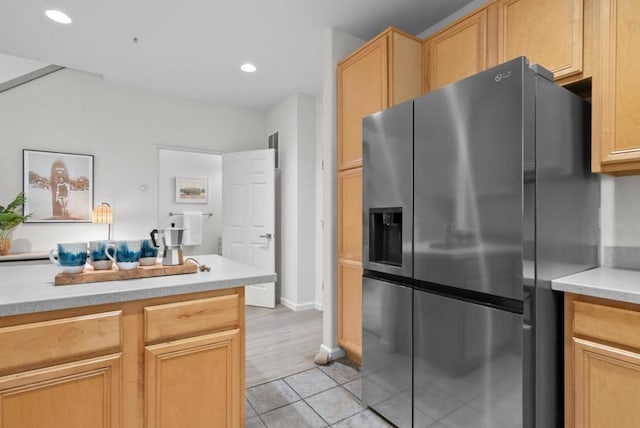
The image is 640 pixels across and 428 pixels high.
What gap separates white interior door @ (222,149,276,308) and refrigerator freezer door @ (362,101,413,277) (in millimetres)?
2371

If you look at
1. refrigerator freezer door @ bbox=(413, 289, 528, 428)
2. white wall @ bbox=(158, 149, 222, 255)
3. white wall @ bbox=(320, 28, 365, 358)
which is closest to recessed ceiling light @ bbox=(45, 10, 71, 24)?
white wall @ bbox=(320, 28, 365, 358)

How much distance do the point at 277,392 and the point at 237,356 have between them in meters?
0.93

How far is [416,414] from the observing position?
1.68 metres

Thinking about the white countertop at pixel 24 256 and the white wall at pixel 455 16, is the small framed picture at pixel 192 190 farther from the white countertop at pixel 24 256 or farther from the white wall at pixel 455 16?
the white wall at pixel 455 16

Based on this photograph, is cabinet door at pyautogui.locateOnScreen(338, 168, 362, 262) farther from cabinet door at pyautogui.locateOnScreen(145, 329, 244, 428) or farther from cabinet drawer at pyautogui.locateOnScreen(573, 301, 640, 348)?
cabinet drawer at pyautogui.locateOnScreen(573, 301, 640, 348)

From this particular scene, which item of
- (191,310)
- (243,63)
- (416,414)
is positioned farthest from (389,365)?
(243,63)

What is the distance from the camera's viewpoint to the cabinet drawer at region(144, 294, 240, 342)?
131 cm

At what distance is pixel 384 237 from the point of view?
6.57 feet

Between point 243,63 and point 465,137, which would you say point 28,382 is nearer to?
point 465,137

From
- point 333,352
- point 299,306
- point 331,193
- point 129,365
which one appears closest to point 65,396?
point 129,365

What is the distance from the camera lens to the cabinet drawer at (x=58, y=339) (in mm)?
1092

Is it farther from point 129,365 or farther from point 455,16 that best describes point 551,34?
point 129,365

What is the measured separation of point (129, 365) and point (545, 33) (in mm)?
2446

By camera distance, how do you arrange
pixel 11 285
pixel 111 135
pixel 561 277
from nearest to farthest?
pixel 11 285 < pixel 561 277 < pixel 111 135
